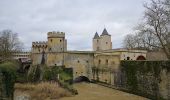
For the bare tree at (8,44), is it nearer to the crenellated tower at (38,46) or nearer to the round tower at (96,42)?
the crenellated tower at (38,46)

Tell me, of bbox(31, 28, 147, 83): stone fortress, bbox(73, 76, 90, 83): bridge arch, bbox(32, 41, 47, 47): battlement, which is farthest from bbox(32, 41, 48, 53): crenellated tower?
bbox(73, 76, 90, 83): bridge arch

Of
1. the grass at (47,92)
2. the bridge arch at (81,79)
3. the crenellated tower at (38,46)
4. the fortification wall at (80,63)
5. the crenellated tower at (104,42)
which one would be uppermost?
the crenellated tower at (104,42)

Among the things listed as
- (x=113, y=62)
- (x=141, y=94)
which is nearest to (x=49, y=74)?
(x=113, y=62)

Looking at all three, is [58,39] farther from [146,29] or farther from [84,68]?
[146,29]

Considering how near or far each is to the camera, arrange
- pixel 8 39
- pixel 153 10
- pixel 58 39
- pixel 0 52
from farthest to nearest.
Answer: pixel 8 39
pixel 0 52
pixel 58 39
pixel 153 10

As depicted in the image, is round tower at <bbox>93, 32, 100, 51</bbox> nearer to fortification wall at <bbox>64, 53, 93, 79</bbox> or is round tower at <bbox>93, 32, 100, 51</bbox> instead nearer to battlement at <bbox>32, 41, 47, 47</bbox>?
battlement at <bbox>32, 41, 47, 47</bbox>

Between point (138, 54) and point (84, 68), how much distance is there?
6.77 m

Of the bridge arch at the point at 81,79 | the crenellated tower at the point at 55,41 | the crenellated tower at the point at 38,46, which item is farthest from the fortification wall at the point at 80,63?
the crenellated tower at the point at 38,46

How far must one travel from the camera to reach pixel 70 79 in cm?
3278

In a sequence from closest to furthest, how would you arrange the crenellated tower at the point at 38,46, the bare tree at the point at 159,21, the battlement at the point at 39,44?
1. the bare tree at the point at 159,21
2. the crenellated tower at the point at 38,46
3. the battlement at the point at 39,44

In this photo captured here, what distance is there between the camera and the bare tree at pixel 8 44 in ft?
142

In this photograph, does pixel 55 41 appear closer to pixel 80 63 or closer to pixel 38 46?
pixel 38 46

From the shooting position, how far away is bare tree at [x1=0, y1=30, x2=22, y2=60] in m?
43.3

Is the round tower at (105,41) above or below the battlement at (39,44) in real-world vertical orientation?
above
